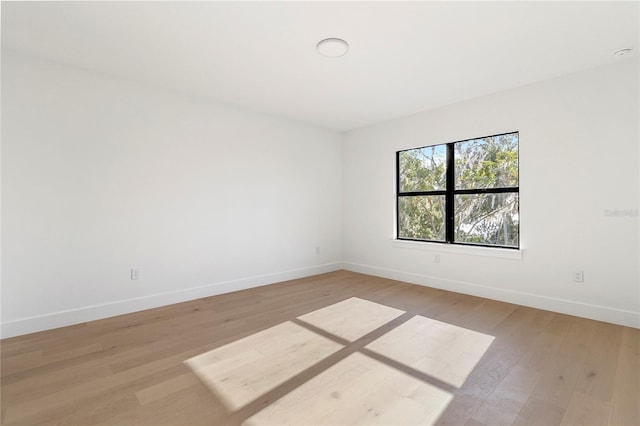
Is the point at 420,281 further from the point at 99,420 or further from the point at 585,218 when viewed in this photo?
the point at 99,420

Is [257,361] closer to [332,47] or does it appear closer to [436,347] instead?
[436,347]

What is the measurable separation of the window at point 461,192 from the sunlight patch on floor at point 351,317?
1.56 metres

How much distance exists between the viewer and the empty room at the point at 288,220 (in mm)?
1854

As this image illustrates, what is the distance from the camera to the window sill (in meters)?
3.40

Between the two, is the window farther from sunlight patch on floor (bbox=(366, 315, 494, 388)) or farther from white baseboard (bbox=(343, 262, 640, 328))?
sunlight patch on floor (bbox=(366, 315, 494, 388))

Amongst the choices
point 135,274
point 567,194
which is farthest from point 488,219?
point 135,274

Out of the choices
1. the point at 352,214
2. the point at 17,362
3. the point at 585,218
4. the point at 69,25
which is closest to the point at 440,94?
the point at 585,218

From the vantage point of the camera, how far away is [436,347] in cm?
234

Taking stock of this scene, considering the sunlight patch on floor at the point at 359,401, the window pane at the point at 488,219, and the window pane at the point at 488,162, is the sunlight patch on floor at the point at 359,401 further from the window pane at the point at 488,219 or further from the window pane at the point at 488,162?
the window pane at the point at 488,162

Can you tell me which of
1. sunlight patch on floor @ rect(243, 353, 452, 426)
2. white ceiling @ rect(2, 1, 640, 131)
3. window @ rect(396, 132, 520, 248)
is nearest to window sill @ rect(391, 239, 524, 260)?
window @ rect(396, 132, 520, 248)

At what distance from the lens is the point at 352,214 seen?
5211 mm

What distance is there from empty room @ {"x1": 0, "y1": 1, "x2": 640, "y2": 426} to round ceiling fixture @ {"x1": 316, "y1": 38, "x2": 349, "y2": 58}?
0.07ft

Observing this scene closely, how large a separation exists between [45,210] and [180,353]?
188cm

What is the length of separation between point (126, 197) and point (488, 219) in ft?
13.9
